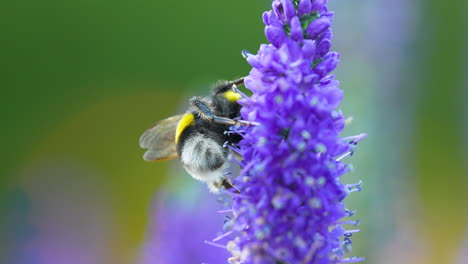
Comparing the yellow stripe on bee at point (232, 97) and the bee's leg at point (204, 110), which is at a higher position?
the yellow stripe on bee at point (232, 97)

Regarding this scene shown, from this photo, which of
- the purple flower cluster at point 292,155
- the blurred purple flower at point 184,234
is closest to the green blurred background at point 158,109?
the blurred purple flower at point 184,234

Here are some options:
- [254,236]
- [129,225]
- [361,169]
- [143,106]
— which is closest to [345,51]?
[361,169]

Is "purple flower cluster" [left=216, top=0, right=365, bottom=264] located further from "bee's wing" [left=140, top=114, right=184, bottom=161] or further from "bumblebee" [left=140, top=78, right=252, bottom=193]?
"bee's wing" [left=140, top=114, right=184, bottom=161]

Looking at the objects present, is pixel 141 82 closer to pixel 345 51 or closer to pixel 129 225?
pixel 129 225

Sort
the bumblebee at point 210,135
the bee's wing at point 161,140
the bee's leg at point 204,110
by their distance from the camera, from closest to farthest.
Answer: the bee's leg at point 204,110 → the bumblebee at point 210,135 → the bee's wing at point 161,140

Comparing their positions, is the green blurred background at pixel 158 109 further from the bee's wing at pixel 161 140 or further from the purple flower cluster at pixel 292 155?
the purple flower cluster at pixel 292 155

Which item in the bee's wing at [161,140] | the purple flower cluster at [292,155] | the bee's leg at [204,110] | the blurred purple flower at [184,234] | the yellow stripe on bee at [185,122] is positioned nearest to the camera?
the purple flower cluster at [292,155]

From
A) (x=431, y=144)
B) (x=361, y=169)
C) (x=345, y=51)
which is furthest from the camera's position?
(x=431, y=144)
